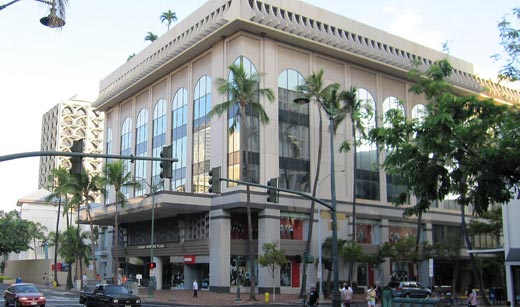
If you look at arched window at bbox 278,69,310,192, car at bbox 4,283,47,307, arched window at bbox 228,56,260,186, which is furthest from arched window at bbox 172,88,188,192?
car at bbox 4,283,47,307

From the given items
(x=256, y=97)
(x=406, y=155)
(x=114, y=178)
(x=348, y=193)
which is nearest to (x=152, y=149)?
(x=114, y=178)

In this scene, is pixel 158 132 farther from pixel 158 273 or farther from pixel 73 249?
pixel 73 249

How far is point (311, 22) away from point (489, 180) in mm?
42493

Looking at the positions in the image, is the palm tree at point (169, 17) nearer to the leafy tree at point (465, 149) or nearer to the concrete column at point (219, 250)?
the concrete column at point (219, 250)

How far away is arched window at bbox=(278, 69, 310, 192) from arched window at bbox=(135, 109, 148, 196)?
68.4ft

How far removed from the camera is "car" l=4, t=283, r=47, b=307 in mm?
31641

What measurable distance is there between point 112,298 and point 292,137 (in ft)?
96.6

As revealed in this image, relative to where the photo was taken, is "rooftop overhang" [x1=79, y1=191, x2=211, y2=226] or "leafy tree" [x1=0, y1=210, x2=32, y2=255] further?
"leafy tree" [x1=0, y1=210, x2=32, y2=255]

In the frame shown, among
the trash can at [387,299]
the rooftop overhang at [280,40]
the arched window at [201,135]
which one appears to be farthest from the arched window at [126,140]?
the trash can at [387,299]

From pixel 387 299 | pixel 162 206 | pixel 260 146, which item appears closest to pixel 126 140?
pixel 162 206

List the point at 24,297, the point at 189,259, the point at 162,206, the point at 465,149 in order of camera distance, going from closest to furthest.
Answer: the point at 465,149 → the point at 24,297 → the point at 162,206 → the point at 189,259

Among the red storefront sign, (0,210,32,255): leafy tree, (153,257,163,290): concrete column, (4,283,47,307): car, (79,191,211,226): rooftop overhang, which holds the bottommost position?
(153,257,163,290): concrete column

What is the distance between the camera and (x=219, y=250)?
169 ft

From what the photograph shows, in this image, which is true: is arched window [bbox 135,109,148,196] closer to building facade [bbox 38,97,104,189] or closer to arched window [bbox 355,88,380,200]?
arched window [bbox 355,88,380,200]
